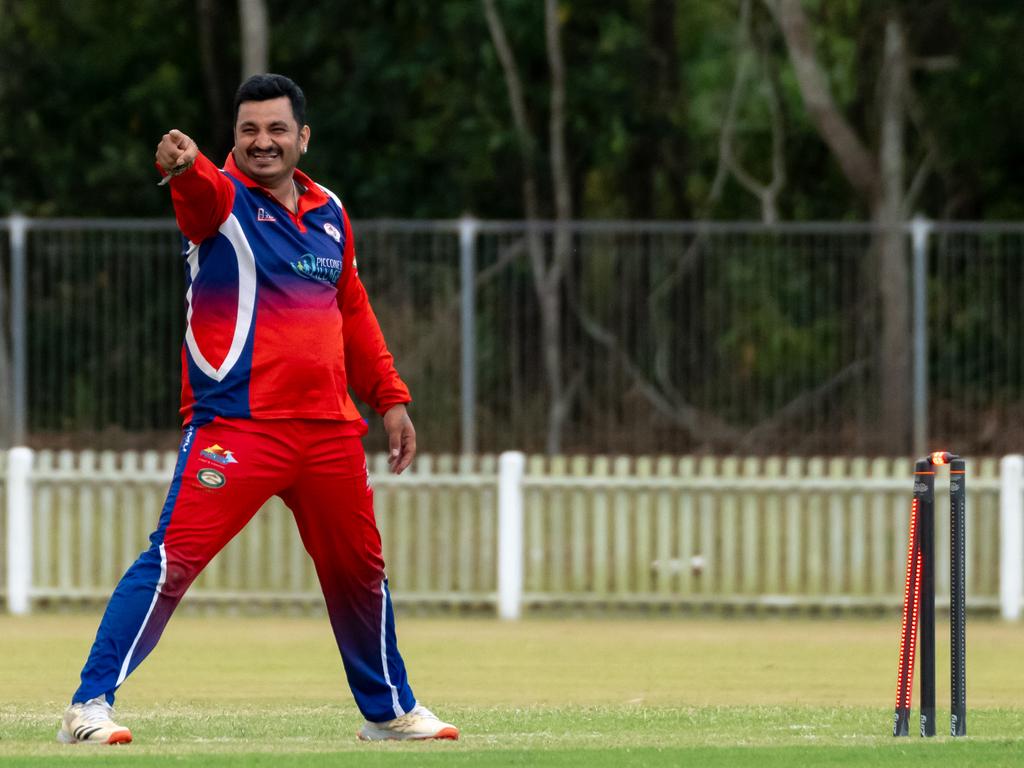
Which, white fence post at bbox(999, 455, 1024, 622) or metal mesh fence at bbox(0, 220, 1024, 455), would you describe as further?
metal mesh fence at bbox(0, 220, 1024, 455)

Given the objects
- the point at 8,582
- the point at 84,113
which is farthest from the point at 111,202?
the point at 8,582

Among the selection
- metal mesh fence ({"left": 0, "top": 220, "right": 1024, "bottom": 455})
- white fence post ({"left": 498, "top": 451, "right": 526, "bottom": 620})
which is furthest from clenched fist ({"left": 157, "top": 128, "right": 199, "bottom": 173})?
metal mesh fence ({"left": 0, "top": 220, "right": 1024, "bottom": 455})

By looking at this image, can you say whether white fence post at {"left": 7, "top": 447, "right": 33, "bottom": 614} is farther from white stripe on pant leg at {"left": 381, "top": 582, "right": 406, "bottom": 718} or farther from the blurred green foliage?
the blurred green foliage

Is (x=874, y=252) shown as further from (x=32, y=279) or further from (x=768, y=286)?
(x=32, y=279)

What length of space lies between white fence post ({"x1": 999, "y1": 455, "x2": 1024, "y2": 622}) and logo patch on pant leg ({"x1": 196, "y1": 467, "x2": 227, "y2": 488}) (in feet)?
24.0

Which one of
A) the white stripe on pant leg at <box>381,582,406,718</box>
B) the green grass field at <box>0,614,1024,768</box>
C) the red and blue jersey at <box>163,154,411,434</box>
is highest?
the red and blue jersey at <box>163,154,411,434</box>

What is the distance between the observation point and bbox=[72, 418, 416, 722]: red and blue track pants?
6.49 metres

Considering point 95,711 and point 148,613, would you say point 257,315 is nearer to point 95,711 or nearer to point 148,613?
point 148,613

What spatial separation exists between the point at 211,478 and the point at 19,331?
10.8 m

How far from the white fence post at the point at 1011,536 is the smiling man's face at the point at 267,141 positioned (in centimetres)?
725

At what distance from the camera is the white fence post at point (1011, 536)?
42.4 ft

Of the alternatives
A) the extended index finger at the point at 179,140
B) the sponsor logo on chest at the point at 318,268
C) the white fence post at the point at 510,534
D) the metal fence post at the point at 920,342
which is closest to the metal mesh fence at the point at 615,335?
the metal fence post at the point at 920,342

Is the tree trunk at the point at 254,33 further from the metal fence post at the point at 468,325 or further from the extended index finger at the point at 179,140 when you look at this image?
the extended index finger at the point at 179,140

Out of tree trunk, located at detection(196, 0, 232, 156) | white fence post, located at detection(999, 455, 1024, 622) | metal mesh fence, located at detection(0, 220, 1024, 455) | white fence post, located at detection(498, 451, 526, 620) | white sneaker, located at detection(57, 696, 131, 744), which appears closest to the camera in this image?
white sneaker, located at detection(57, 696, 131, 744)
